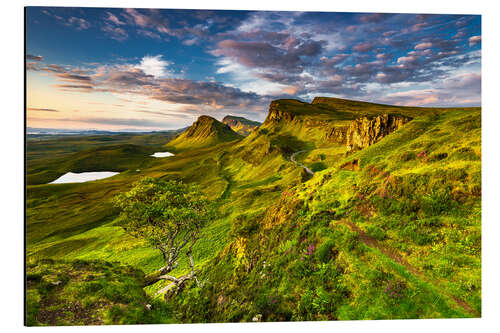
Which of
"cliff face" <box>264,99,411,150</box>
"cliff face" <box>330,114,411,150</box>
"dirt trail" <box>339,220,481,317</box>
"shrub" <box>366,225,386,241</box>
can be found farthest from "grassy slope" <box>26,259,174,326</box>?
"cliff face" <box>264,99,411,150</box>

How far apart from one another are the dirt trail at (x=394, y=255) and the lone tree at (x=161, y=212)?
1085 centimetres

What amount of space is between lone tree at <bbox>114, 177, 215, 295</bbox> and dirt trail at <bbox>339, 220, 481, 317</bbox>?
427 inches

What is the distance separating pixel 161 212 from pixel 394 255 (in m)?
14.1

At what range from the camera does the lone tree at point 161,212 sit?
1362cm

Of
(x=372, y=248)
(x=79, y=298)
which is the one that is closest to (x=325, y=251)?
(x=372, y=248)

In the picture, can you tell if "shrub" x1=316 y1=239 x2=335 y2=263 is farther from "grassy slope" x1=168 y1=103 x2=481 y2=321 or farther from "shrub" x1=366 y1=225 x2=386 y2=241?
"shrub" x1=366 y1=225 x2=386 y2=241

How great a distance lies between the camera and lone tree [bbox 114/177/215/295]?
13617 mm

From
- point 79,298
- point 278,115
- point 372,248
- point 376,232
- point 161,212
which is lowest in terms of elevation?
point 79,298

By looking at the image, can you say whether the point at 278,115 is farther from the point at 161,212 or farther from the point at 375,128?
the point at 161,212

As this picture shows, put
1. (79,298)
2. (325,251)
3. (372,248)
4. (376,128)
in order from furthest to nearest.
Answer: (376,128) → (325,251) → (79,298) → (372,248)

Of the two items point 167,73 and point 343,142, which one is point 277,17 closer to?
point 167,73

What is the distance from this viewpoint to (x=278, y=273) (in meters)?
10.9

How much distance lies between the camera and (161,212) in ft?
46.2

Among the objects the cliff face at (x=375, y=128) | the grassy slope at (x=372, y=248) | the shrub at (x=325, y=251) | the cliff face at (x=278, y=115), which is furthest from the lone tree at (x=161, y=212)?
the cliff face at (x=278, y=115)
